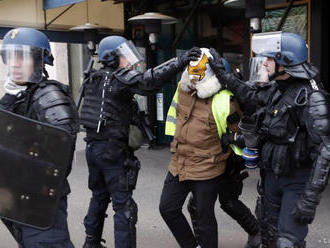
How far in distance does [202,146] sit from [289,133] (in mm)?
737

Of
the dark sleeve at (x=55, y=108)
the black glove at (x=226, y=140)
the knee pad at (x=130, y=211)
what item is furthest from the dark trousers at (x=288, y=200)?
the dark sleeve at (x=55, y=108)

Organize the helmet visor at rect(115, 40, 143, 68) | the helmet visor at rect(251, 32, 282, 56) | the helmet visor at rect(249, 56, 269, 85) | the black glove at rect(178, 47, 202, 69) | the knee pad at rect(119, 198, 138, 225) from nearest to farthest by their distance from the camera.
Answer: the helmet visor at rect(251, 32, 282, 56), the black glove at rect(178, 47, 202, 69), the knee pad at rect(119, 198, 138, 225), the helmet visor at rect(115, 40, 143, 68), the helmet visor at rect(249, 56, 269, 85)

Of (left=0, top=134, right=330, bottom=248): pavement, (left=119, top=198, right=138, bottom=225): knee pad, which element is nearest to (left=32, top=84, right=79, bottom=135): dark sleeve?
(left=119, top=198, right=138, bottom=225): knee pad

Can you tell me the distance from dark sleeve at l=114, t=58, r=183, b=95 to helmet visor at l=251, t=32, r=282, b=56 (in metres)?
0.57

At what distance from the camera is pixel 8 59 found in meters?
2.38

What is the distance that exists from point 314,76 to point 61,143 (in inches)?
64.0

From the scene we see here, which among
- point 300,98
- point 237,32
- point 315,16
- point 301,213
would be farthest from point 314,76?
point 237,32

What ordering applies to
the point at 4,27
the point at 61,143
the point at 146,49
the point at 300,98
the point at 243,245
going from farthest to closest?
the point at 146,49 → the point at 4,27 → the point at 243,245 → the point at 300,98 → the point at 61,143

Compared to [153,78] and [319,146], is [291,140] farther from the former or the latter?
[153,78]

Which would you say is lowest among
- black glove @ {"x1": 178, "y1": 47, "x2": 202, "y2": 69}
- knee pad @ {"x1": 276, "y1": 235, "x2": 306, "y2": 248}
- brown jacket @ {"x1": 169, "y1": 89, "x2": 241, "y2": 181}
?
knee pad @ {"x1": 276, "y1": 235, "x2": 306, "y2": 248}

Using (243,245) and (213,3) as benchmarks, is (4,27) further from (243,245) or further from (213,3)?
(243,245)

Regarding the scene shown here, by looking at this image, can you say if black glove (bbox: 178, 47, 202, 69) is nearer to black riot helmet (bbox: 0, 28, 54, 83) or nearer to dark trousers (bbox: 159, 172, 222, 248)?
dark trousers (bbox: 159, 172, 222, 248)

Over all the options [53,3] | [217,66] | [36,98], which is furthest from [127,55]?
[53,3]

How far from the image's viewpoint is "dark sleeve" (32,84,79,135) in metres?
2.19
